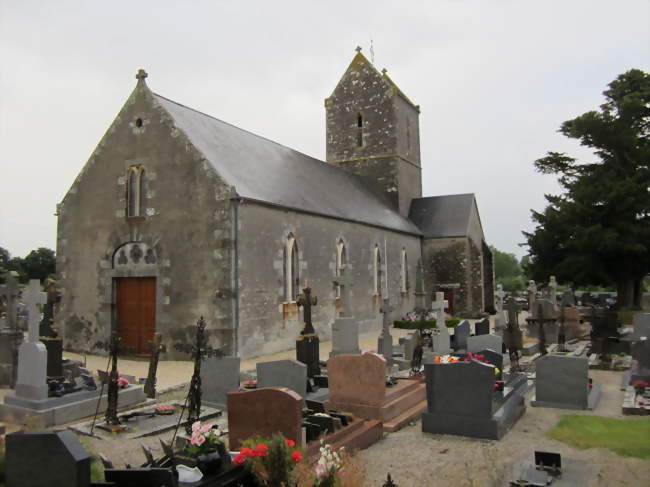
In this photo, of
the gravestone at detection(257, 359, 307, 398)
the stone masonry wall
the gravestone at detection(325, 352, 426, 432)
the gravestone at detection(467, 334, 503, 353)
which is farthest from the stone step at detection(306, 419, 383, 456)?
the stone masonry wall

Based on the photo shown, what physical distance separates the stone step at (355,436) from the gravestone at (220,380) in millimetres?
3013

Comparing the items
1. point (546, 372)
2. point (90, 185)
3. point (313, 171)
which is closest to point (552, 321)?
point (546, 372)

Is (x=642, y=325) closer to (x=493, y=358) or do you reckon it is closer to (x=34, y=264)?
(x=493, y=358)

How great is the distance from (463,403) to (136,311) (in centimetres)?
1168

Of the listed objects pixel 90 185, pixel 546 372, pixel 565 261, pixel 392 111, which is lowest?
pixel 546 372

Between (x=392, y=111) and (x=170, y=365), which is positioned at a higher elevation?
(x=392, y=111)

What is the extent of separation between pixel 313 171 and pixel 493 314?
1469 cm

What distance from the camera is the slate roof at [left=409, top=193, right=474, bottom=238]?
30109mm

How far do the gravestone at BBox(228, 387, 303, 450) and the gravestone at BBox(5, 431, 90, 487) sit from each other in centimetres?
214

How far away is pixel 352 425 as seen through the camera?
25.2 feet

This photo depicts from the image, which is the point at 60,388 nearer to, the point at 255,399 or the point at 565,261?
the point at 255,399

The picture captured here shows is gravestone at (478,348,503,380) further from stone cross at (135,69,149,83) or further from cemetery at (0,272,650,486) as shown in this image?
stone cross at (135,69,149,83)

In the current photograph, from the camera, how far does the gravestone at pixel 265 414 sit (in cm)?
629

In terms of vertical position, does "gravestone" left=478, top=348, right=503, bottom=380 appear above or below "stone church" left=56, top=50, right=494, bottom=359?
below
